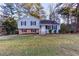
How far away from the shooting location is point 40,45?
10.1ft

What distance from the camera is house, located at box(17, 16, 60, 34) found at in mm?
3063

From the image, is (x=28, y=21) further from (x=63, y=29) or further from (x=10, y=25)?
(x=63, y=29)

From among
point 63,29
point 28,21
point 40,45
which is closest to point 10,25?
point 28,21

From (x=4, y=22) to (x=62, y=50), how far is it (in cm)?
48

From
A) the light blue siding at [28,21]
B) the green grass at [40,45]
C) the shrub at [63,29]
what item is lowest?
the green grass at [40,45]

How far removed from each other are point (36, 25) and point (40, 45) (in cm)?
15

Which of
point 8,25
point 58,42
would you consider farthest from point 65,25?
point 8,25

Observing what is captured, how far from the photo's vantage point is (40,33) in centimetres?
308

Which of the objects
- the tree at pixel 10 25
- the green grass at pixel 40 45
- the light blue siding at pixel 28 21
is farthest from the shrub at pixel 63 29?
the tree at pixel 10 25

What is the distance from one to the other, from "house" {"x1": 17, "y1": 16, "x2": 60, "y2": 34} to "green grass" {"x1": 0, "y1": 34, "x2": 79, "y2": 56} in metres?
0.04

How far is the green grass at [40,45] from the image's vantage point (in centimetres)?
307

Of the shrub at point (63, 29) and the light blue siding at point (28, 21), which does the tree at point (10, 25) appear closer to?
the light blue siding at point (28, 21)

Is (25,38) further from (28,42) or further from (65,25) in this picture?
(65,25)

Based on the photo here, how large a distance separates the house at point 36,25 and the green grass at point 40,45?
1.7 inches
